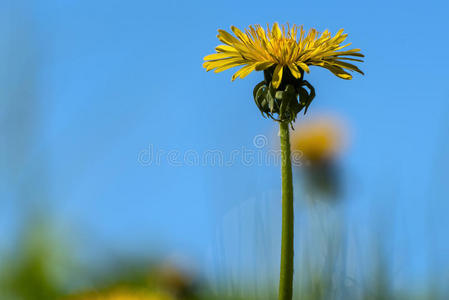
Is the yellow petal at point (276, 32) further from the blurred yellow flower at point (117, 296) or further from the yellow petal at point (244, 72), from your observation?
the blurred yellow flower at point (117, 296)

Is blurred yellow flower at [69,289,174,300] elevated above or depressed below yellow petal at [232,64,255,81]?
below

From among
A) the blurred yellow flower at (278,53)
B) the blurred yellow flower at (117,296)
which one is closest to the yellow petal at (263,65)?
the blurred yellow flower at (278,53)

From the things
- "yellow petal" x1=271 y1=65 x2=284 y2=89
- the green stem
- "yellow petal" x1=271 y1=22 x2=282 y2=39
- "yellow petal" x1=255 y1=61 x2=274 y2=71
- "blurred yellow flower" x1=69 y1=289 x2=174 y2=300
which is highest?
"yellow petal" x1=271 y1=22 x2=282 y2=39

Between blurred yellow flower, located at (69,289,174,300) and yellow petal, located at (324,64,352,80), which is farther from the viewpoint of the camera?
blurred yellow flower, located at (69,289,174,300)

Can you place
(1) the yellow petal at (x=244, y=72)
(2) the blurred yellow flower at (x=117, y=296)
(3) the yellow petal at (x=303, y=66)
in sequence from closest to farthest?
1. (3) the yellow petal at (x=303, y=66)
2. (1) the yellow petal at (x=244, y=72)
3. (2) the blurred yellow flower at (x=117, y=296)

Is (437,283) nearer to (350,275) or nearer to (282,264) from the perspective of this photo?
(350,275)

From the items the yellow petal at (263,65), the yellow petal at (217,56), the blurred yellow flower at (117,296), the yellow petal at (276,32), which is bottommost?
the blurred yellow flower at (117,296)

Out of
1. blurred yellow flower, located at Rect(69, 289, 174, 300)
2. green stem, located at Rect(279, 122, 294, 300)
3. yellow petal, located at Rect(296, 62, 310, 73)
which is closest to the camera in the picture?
green stem, located at Rect(279, 122, 294, 300)

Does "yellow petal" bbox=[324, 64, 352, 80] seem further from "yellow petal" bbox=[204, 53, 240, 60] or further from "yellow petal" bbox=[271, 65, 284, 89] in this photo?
"yellow petal" bbox=[204, 53, 240, 60]

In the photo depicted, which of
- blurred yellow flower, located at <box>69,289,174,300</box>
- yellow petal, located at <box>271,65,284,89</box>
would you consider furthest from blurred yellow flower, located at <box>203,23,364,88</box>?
blurred yellow flower, located at <box>69,289,174,300</box>
